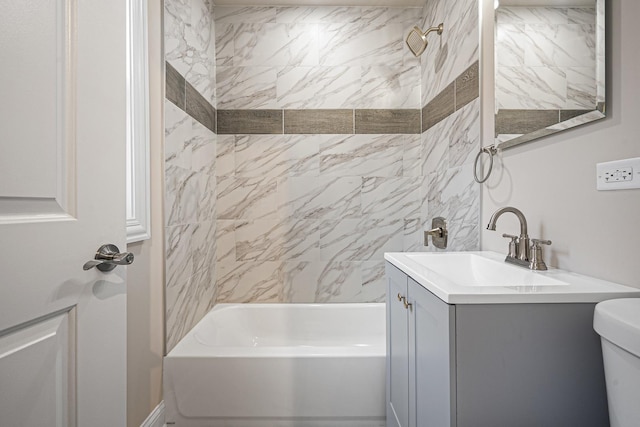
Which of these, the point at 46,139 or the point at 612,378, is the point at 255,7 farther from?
the point at 612,378

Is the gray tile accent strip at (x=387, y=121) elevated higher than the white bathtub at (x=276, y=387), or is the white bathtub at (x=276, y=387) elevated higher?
the gray tile accent strip at (x=387, y=121)

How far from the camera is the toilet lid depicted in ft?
2.00

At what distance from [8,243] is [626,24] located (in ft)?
4.81

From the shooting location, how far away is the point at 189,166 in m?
2.01

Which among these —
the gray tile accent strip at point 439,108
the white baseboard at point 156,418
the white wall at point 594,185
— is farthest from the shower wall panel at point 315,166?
the white wall at point 594,185

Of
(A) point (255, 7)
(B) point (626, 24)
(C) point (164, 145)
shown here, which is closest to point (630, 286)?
(B) point (626, 24)

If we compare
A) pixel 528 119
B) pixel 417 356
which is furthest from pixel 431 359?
pixel 528 119

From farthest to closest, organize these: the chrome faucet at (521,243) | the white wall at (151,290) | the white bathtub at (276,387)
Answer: the white bathtub at (276,387) < the white wall at (151,290) < the chrome faucet at (521,243)

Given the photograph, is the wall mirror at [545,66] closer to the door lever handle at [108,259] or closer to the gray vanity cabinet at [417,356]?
the gray vanity cabinet at [417,356]

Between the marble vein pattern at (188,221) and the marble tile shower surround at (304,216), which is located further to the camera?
the marble tile shower surround at (304,216)

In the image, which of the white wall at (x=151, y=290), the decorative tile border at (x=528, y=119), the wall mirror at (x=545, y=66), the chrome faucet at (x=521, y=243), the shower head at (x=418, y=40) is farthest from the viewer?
the shower head at (x=418, y=40)

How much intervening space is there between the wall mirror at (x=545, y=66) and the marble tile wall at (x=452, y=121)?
0.24 meters

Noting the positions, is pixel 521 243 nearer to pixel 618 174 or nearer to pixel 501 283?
pixel 501 283

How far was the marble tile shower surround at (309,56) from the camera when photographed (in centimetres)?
251
